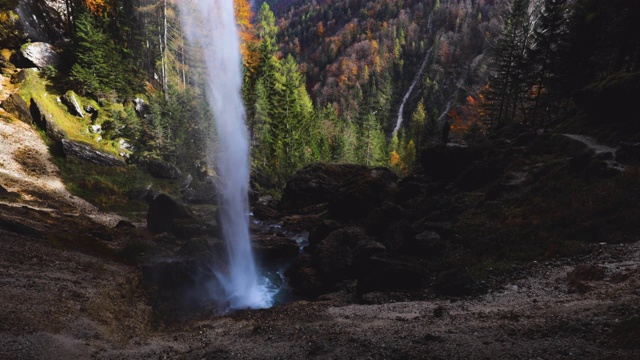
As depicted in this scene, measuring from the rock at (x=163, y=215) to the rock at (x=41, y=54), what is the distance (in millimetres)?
26123

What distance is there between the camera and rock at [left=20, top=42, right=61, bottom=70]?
1475 inches

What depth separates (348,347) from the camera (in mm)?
9891

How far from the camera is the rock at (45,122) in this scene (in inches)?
1282

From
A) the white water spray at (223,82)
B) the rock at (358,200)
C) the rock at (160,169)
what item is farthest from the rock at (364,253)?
the rock at (160,169)

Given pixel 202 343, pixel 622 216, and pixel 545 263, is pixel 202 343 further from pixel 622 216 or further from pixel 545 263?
pixel 622 216

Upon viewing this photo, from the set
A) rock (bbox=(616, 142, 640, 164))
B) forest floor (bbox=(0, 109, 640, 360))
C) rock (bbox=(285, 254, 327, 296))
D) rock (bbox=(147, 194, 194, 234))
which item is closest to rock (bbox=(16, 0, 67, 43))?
A: rock (bbox=(147, 194, 194, 234))

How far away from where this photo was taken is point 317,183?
45469 millimetres

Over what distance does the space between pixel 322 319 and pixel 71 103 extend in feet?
128

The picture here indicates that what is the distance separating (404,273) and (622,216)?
10359mm

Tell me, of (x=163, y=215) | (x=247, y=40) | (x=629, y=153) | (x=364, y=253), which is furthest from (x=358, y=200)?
(x=247, y=40)

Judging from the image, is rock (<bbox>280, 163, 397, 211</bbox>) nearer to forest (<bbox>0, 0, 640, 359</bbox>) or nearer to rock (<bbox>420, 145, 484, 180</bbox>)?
forest (<bbox>0, 0, 640, 359</bbox>)

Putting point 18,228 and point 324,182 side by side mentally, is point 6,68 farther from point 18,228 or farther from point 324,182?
point 324,182

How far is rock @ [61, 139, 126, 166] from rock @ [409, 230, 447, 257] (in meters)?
32.5

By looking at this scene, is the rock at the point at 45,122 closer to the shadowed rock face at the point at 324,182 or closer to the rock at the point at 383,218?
the shadowed rock face at the point at 324,182
